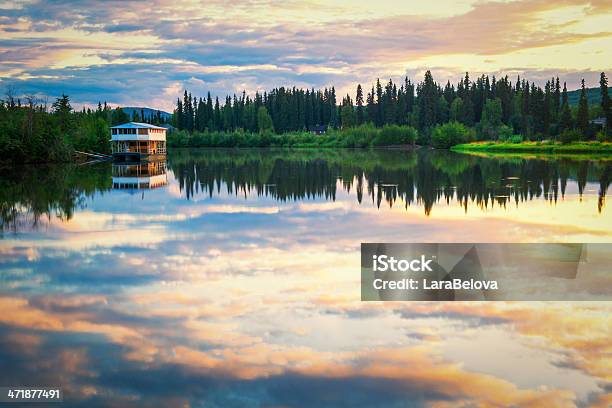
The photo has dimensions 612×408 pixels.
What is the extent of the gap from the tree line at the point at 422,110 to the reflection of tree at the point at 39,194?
4893 centimetres

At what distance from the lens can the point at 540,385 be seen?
5.97 metres

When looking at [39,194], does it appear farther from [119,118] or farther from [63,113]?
[119,118]

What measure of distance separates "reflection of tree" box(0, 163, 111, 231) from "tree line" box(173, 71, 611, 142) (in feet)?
161

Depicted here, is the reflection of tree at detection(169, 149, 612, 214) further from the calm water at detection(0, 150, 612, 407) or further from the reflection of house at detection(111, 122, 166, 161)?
the reflection of house at detection(111, 122, 166, 161)

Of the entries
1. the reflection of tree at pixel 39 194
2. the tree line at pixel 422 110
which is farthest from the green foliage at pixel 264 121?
the reflection of tree at pixel 39 194

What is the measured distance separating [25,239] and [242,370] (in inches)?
360

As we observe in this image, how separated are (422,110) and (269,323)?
315 feet

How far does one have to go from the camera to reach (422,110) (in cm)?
10069

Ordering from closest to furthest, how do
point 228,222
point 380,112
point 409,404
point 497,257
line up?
point 409,404 → point 497,257 → point 228,222 → point 380,112

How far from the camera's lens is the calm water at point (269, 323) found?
592 cm

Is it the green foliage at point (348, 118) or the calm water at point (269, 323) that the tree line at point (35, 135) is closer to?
the calm water at point (269, 323)

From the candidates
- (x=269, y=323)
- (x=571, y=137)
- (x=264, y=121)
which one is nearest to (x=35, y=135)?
(x=269, y=323)

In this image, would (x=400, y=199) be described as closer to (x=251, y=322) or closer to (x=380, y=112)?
(x=251, y=322)

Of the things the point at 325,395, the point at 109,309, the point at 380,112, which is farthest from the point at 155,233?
the point at 380,112
